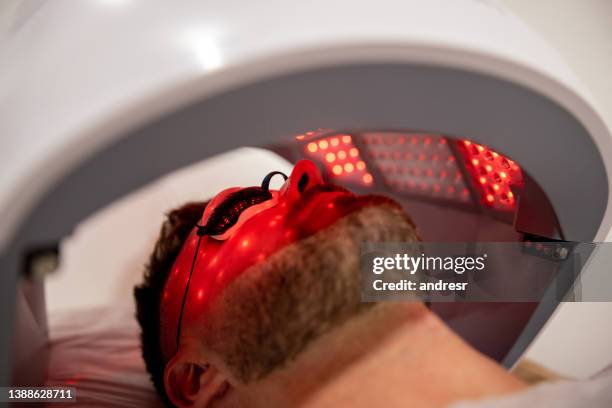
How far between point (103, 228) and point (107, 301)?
0.20 meters

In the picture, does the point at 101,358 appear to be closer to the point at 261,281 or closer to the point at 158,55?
the point at 261,281

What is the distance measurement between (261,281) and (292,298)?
40mm

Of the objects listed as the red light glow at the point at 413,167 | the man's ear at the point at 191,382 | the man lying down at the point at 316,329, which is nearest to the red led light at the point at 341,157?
the red light glow at the point at 413,167

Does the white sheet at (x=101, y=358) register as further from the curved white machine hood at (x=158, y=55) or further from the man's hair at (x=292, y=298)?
the curved white machine hood at (x=158, y=55)

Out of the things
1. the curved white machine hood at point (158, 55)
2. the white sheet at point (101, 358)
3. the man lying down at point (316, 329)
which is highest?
the curved white machine hood at point (158, 55)

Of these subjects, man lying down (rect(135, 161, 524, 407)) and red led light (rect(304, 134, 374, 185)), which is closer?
man lying down (rect(135, 161, 524, 407))

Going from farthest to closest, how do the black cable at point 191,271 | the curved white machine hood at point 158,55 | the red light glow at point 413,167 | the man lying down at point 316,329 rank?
the red light glow at point 413,167 < the black cable at point 191,271 < the man lying down at point 316,329 < the curved white machine hood at point 158,55

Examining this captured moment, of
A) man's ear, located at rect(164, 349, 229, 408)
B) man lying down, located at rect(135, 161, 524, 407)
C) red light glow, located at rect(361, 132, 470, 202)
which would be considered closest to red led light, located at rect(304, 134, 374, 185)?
red light glow, located at rect(361, 132, 470, 202)

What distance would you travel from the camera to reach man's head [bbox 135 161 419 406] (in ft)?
1.95

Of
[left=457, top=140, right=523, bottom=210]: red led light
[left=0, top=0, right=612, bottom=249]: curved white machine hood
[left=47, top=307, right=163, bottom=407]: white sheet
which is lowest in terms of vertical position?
[left=47, top=307, right=163, bottom=407]: white sheet

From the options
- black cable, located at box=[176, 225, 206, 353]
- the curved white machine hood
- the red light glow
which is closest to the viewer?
the curved white machine hood

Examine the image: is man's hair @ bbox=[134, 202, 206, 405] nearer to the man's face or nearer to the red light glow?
the man's face

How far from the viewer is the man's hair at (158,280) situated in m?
0.76

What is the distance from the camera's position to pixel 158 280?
2.51ft
